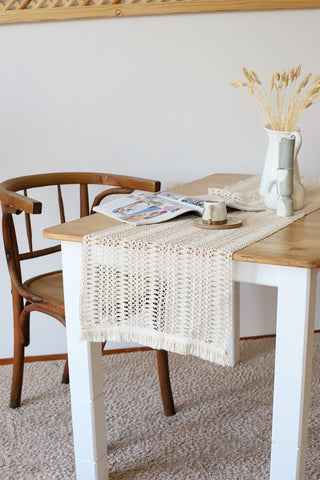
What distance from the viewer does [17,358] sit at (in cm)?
183

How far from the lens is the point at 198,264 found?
1.21 m

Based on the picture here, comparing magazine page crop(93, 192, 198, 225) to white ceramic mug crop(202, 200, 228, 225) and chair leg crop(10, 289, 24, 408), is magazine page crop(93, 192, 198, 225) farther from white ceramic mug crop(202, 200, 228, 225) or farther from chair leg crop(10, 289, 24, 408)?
chair leg crop(10, 289, 24, 408)

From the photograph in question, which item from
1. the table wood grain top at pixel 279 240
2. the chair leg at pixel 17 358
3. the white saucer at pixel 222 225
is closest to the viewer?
the table wood grain top at pixel 279 240

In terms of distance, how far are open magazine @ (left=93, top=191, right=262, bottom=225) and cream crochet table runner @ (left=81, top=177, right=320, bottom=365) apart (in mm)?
54

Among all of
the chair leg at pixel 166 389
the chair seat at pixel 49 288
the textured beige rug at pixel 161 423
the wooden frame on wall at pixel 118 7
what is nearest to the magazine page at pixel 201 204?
the chair seat at pixel 49 288

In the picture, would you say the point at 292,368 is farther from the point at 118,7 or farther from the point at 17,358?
the point at 118,7

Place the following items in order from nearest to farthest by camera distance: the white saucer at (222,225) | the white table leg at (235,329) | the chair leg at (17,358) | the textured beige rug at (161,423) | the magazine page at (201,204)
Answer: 1. the white saucer at (222,225)
2. the magazine page at (201,204)
3. the textured beige rug at (161,423)
4. the chair leg at (17,358)
5. the white table leg at (235,329)

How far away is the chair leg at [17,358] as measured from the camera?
1788 millimetres

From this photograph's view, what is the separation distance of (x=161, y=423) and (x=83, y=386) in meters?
0.45

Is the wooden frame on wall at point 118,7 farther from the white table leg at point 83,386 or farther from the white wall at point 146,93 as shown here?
the white table leg at point 83,386

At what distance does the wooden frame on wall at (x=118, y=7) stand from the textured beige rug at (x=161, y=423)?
1.19 m

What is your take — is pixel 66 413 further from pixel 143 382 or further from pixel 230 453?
pixel 230 453

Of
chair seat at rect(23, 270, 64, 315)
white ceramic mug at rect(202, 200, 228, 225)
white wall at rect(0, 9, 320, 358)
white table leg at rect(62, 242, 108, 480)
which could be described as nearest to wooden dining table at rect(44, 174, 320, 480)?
white table leg at rect(62, 242, 108, 480)

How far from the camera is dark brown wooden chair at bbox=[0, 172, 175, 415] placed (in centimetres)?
165
